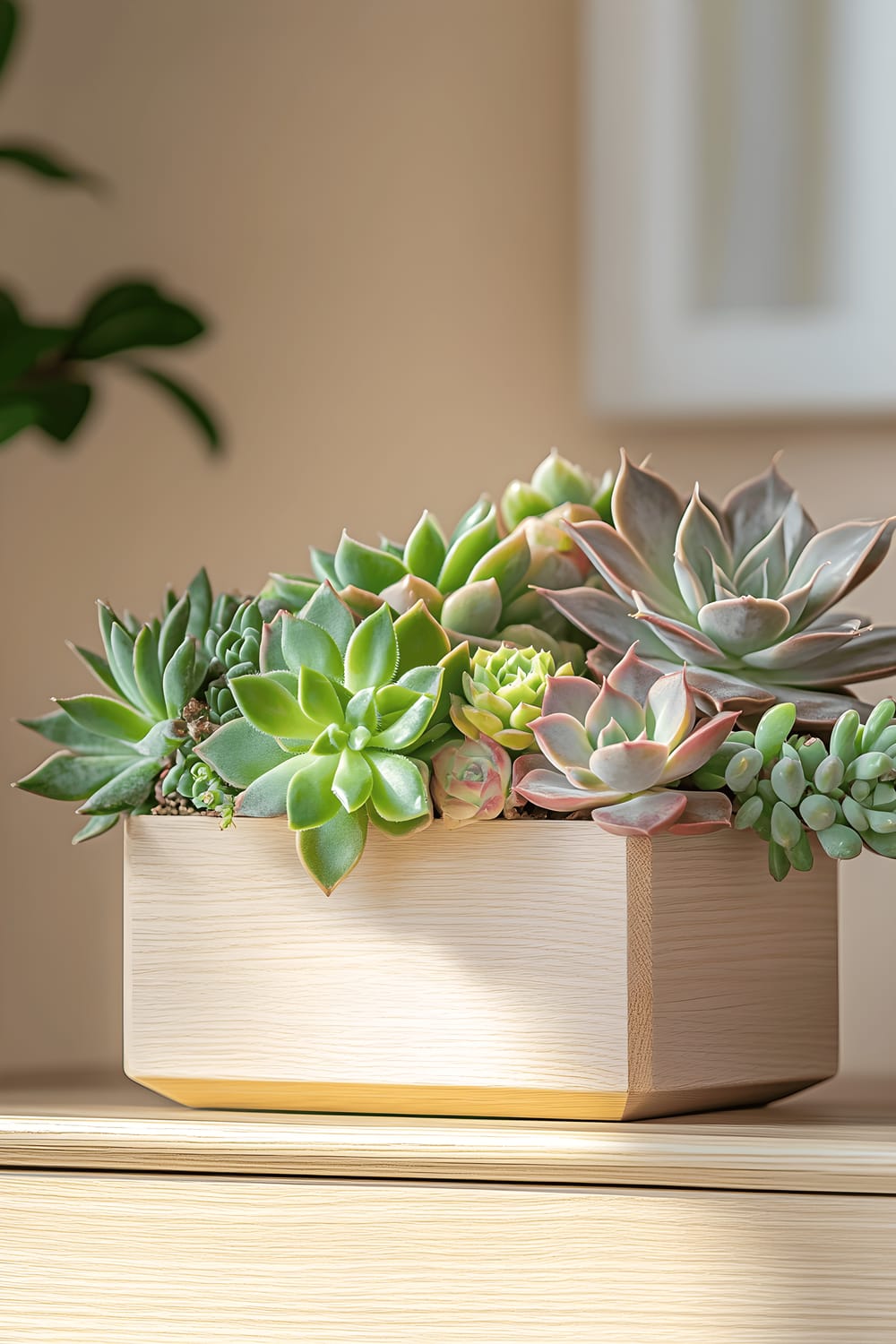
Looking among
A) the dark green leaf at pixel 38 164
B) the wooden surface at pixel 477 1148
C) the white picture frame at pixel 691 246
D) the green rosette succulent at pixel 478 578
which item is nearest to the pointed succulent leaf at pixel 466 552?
the green rosette succulent at pixel 478 578

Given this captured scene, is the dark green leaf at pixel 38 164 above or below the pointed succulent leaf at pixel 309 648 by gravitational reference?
above

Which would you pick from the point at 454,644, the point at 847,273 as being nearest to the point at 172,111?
the point at 847,273

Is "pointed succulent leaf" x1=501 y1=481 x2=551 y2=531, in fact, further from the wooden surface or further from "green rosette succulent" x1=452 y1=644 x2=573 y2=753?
the wooden surface

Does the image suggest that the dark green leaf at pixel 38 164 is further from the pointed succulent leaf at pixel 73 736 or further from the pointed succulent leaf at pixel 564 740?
the pointed succulent leaf at pixel 564 740

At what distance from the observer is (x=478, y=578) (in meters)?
0.61

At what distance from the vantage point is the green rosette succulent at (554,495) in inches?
26.9

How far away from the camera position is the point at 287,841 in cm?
56

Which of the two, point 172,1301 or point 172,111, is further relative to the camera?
point 172,111

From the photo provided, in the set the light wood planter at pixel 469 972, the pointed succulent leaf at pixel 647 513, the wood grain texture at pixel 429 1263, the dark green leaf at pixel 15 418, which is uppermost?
the dark green leaf at pixel 15 418

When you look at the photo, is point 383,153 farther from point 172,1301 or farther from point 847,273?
point 172,1301

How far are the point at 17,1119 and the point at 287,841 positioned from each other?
158 mm

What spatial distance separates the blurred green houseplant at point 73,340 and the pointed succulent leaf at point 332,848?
0.60 metres

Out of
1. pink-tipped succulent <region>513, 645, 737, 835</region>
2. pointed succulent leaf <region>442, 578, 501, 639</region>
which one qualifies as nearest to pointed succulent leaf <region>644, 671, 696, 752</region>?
pink-tipped succulent <region>513, 645, 737, 835</region>

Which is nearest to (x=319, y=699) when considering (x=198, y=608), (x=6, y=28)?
(x=198, y=608)
